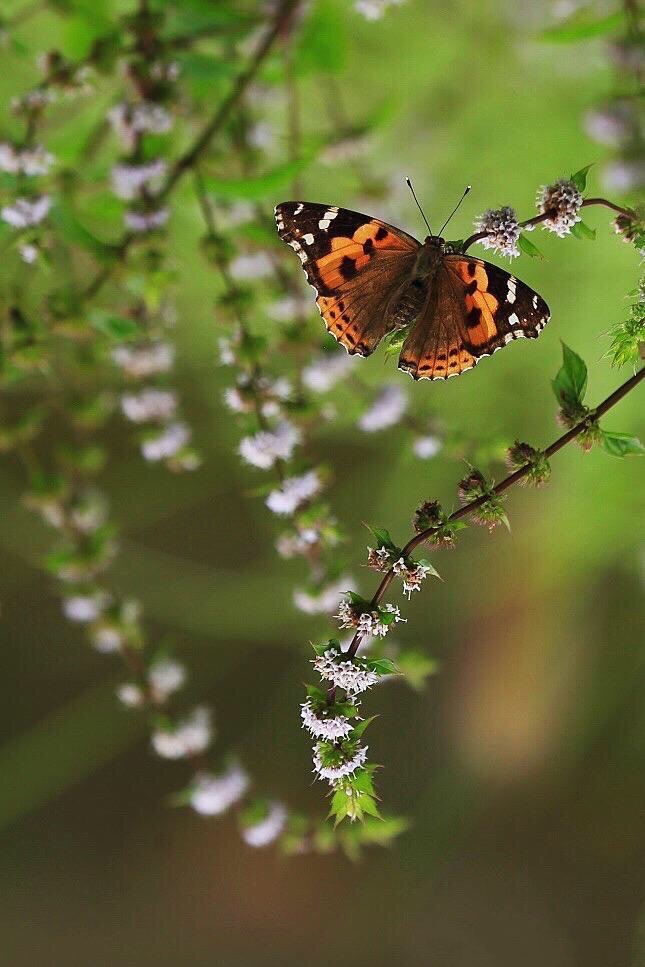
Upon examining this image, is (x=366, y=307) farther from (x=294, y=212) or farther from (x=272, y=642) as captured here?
(x=272, y=642)

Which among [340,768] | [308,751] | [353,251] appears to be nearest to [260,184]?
[353,251]

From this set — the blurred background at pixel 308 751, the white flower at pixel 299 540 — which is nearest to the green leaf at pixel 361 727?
the white flower at pixel 299 540

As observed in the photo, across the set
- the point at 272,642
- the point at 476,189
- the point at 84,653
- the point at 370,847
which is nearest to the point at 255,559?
the point at 272,642

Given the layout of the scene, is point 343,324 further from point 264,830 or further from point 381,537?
point 264,830

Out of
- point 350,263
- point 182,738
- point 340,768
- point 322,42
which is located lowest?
point 340,768

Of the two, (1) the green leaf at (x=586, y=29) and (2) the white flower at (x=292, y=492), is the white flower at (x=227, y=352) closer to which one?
(2) the white flower at (x=292, y=492)

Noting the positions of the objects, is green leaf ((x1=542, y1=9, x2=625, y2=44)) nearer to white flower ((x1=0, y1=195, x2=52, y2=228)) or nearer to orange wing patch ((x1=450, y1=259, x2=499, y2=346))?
orange wing patch ((x1=450, y1=259, x2=499, y2=346))

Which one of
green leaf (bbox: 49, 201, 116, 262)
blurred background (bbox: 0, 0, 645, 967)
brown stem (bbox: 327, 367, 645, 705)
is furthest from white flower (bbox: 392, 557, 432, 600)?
blurred background (bbox: 0, 0, 645, 967)

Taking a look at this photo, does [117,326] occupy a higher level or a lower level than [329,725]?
higher
